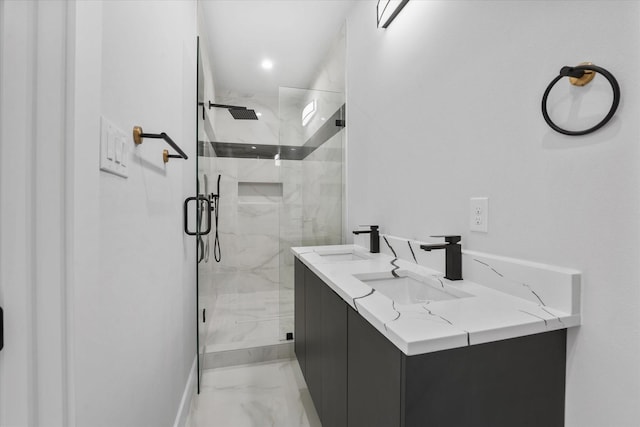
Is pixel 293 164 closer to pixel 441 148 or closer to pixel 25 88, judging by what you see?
pixel 441 148

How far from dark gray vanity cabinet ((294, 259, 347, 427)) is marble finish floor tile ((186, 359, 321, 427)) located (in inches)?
9.9

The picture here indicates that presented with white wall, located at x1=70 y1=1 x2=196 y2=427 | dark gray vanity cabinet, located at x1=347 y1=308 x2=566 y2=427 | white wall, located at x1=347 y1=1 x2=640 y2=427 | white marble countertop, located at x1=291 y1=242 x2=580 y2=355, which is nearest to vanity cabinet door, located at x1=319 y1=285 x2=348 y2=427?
white marble countertop, located at x1=291 y1=242 x2=580 y2=355

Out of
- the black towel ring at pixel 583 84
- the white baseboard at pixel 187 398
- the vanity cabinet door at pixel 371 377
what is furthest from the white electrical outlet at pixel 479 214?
the white baseboard at pixel 187 398

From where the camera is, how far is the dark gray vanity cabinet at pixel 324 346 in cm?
106

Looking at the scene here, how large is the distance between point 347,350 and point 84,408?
0.70 meters

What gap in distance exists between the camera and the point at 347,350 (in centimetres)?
100

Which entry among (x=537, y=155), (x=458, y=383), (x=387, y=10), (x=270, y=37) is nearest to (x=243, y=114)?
(x=270, y=37)

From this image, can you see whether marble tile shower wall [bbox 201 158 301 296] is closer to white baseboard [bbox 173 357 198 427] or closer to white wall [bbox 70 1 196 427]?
white baseboard [bbox 173 357 198 427]

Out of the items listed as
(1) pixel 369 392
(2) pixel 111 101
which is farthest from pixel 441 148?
(2) pixel 111 101

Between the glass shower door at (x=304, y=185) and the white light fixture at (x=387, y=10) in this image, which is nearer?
the white light fixture at (x=387, y=10)

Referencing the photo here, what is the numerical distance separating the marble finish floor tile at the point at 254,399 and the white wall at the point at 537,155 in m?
1.20

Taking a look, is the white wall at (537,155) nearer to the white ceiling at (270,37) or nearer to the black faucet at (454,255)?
the black faucet at (454,255)

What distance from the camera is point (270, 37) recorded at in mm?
2529

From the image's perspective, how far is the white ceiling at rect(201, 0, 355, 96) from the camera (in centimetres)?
216
